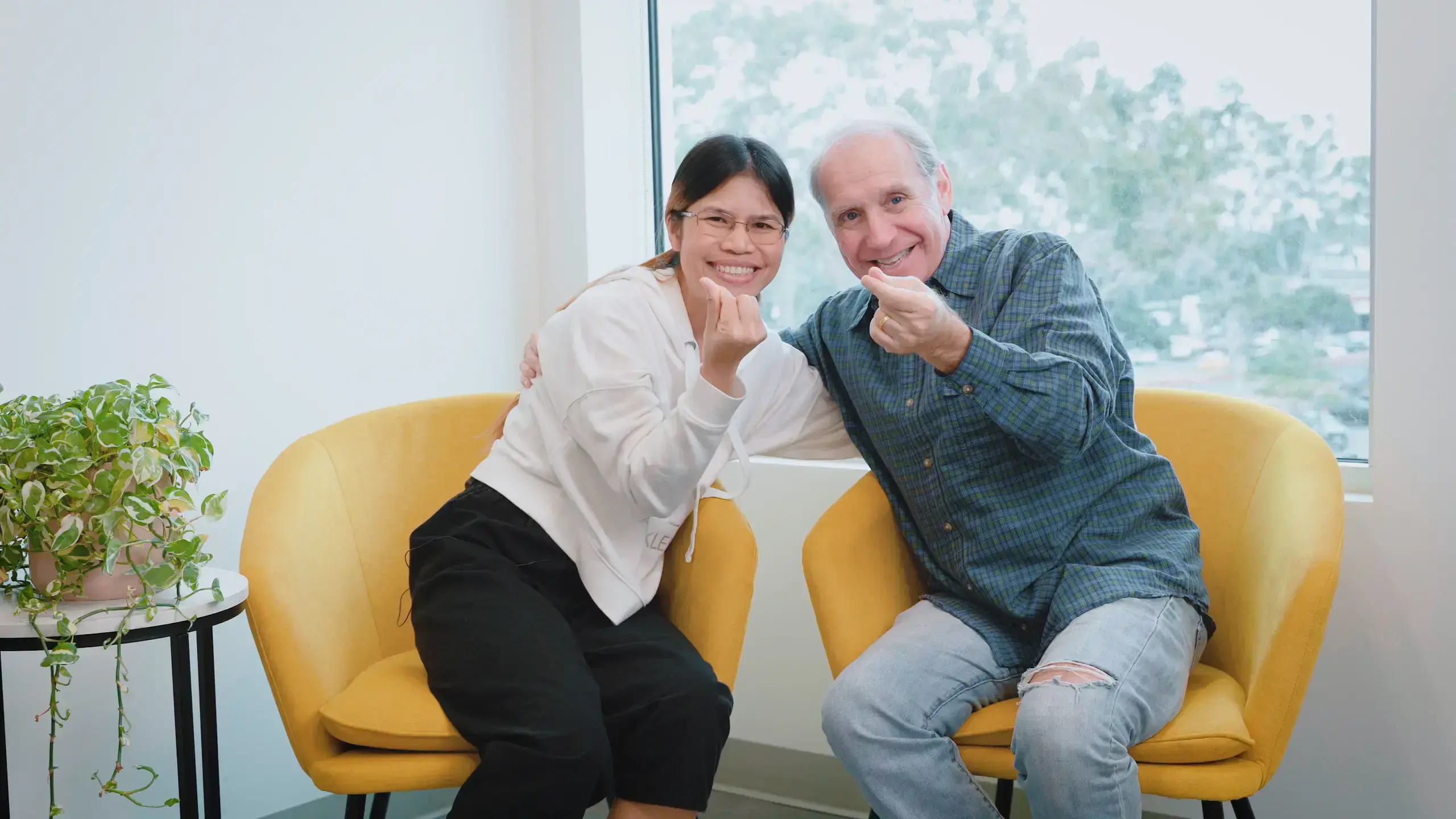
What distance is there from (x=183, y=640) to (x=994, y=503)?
1.14 metres

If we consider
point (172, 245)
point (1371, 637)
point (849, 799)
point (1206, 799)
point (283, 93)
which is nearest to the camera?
point (1206, 799)

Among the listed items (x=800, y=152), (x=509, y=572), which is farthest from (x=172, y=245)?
(x=800, y=152)

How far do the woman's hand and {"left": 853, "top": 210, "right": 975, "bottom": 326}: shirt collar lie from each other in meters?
0.29

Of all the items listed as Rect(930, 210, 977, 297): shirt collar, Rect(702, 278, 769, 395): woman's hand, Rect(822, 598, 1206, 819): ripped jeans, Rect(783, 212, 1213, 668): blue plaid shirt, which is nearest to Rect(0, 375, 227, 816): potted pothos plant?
Rect(702, 278, 769, 395): woman's hand

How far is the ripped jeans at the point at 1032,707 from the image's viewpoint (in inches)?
51.4

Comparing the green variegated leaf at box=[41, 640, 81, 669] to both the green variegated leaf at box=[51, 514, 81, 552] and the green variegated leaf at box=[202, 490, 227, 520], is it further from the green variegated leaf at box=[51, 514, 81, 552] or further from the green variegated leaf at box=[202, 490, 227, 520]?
the green variegated leaf at box=[202, 490, 227, 520]

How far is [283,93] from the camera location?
2186mm

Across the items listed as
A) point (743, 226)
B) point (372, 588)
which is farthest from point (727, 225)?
point (372, 588)

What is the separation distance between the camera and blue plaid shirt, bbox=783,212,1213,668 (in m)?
1.52

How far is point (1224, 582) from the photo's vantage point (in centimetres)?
171

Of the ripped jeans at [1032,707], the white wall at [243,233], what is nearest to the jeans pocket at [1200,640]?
the ripped jeans at [1032,707]

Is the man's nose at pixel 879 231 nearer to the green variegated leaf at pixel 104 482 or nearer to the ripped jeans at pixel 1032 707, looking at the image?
the ripped jeans at pixel 1032 707

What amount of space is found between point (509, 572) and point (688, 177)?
2.11ft

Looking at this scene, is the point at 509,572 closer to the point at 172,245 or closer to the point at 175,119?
the point at 172,245
